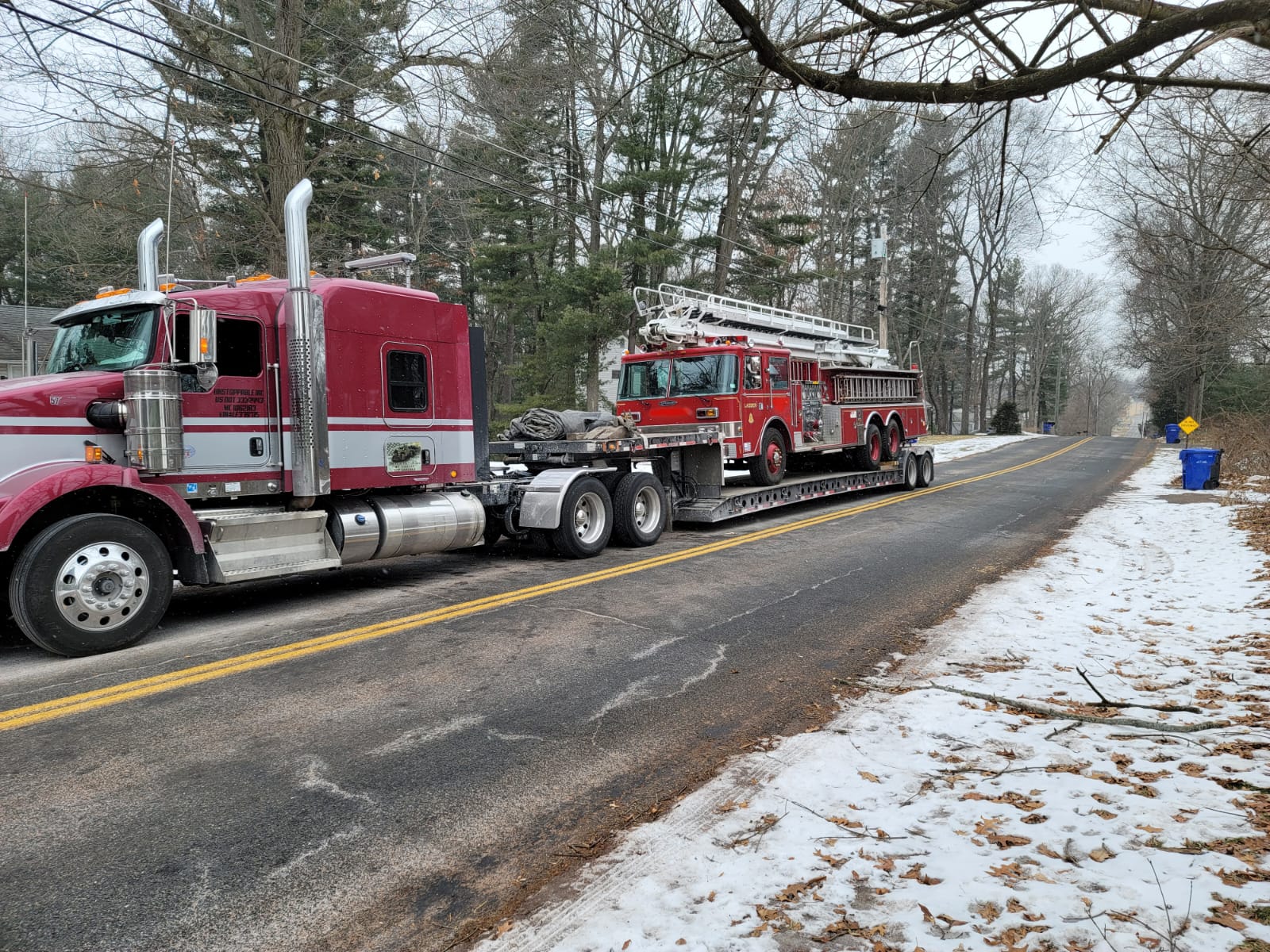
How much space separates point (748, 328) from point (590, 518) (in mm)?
6588

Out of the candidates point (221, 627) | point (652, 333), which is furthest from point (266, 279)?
point (652, 333)

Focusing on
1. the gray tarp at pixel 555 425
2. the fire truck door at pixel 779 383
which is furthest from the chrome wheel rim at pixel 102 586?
the fire truck door at pixel 779 383

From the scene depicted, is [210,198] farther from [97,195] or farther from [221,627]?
[221,627]

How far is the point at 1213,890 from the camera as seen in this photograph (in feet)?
9.23

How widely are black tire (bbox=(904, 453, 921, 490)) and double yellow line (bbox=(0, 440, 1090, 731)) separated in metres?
8.71

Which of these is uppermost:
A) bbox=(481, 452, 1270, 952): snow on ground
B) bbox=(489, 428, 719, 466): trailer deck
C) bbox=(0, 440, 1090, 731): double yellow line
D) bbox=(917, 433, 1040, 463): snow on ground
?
bbox=(489, 428, 719, 466): trailer deck

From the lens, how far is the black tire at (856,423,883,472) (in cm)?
1798

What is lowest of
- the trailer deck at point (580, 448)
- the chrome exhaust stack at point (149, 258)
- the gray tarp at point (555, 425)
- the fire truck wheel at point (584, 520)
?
the fire truck wheel at point (584, 520)

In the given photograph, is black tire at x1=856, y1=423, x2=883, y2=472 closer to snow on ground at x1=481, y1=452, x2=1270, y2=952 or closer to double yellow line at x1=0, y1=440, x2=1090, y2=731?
double yellow line at x1=0, y1=440, x2=1090, y2=731

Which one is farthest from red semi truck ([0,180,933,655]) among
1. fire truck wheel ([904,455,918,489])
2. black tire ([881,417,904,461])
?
fire truck wheel ([904,455,918,489])

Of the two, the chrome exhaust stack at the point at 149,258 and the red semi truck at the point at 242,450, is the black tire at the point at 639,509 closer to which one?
the red semi truck at the point at 242,450

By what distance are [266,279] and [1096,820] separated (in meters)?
8.14

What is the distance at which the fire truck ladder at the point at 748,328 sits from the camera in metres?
14.0

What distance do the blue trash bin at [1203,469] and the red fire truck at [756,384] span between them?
731 cm
